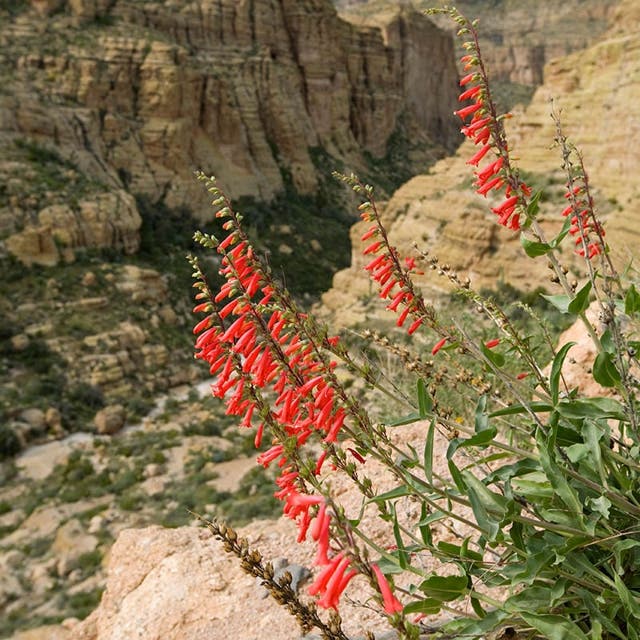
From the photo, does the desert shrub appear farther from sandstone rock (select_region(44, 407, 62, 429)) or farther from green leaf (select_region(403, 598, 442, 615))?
green leaf (select_region(403, 598, 442, 615))

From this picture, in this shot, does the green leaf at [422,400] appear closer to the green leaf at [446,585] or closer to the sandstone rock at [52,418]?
the green leaf at [446,585]

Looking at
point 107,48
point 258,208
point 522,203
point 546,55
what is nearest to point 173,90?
point 107,48

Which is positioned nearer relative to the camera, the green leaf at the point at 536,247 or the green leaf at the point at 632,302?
the green leaf at the point at 536,247

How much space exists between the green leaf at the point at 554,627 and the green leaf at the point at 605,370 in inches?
46.6

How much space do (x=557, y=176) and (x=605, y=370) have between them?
782 inches

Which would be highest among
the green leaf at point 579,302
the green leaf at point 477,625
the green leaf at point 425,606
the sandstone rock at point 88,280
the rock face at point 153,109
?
the rock face at point 153,109

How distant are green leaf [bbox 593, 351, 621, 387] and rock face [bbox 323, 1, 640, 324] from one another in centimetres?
1427

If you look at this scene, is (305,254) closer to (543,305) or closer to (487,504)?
(543,305)

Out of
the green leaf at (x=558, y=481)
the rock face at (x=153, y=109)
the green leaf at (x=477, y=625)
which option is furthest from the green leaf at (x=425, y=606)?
the rock face at (x=153, y=109)

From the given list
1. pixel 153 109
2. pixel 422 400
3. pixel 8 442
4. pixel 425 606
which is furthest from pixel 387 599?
pixel 153 109

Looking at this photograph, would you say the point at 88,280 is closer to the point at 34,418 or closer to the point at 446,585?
the point at 34,418

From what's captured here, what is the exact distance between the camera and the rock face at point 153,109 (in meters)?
30.2

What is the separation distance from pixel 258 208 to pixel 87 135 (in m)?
14.0

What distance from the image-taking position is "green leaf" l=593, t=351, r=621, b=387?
112 inches
